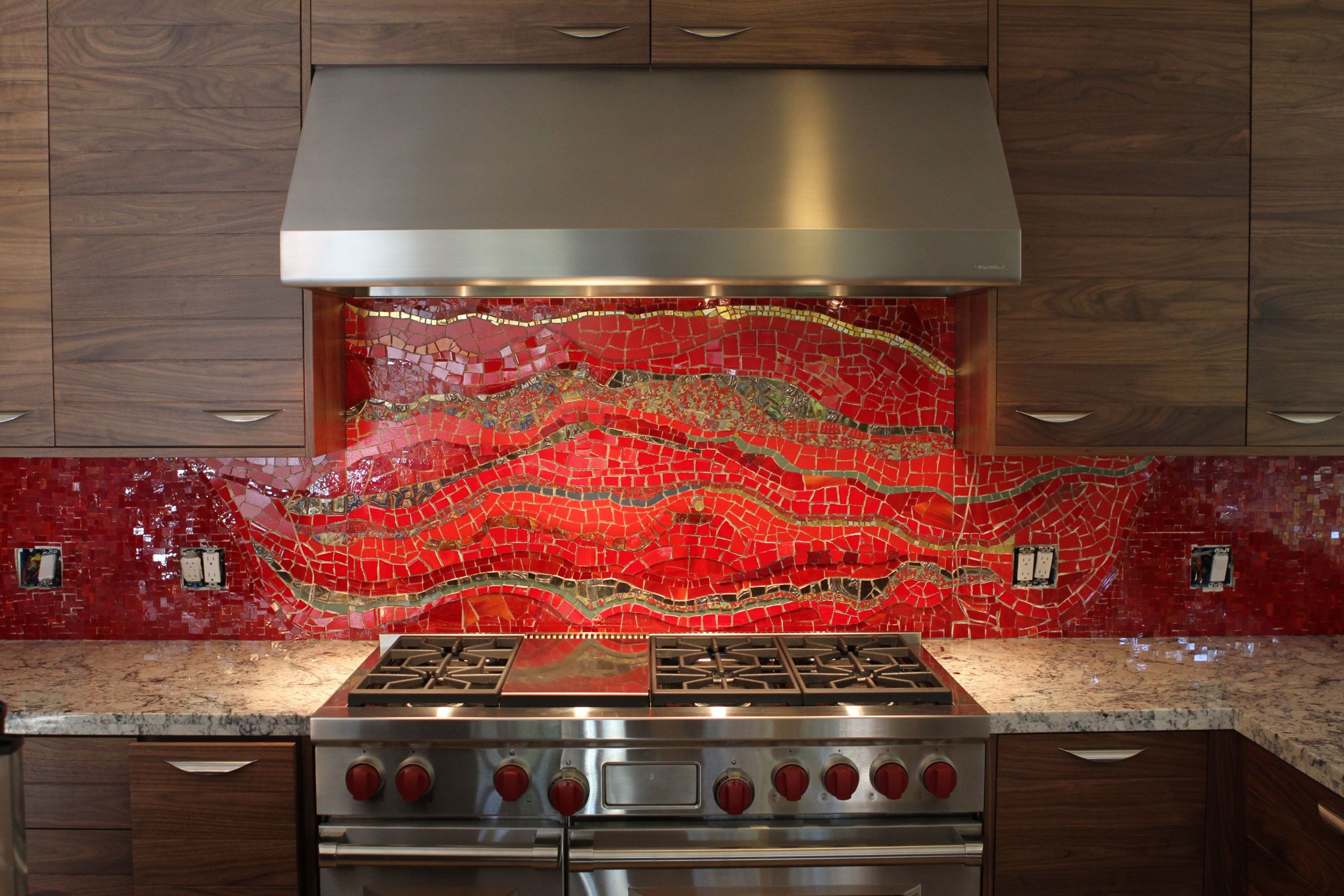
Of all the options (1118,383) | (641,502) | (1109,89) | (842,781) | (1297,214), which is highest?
(1109,89)

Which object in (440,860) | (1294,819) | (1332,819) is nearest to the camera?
(1332,819)

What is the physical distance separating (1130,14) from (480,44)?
140 cm

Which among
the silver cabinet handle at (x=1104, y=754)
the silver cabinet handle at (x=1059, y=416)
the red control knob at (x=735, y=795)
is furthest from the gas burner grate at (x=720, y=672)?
the silver cabinet handle at (x=1059, y=416)

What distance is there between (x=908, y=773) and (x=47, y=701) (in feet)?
5.65

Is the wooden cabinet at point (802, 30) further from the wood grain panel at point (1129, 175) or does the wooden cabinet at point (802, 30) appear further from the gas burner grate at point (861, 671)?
the gas burner grate at point (861, 671)

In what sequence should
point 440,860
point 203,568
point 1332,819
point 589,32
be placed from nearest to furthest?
point 1332,819
point 440,860
point 589,32
point 203,568

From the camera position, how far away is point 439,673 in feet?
6.30

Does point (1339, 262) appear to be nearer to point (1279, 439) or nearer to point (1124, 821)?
point (1279, 439)

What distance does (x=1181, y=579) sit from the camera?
2299mm

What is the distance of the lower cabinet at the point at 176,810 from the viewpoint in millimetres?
1709

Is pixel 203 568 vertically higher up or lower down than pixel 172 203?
lower down

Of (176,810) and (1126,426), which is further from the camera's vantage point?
(1126,426)

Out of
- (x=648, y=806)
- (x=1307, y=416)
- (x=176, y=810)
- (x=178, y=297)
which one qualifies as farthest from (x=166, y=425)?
(x=1307, y=416)

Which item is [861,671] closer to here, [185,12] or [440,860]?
[440,860]
